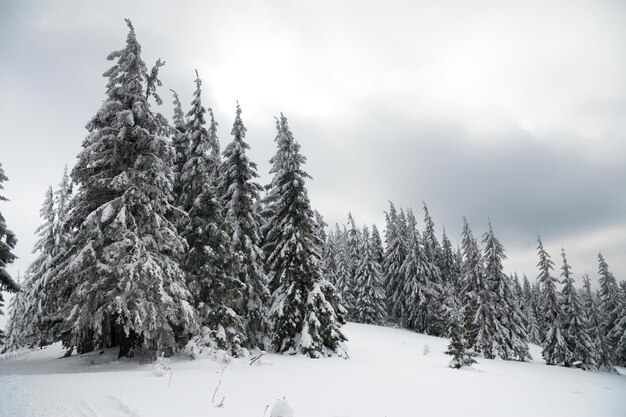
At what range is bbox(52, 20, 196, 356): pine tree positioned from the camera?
502 inches

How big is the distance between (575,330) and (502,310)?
23.2ft

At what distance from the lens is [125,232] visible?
1327cm

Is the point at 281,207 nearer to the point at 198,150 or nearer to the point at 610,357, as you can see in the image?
the point at 198,150

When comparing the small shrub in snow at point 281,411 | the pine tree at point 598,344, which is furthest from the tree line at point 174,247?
the pine tree at point 598,344

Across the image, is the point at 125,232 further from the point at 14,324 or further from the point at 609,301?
the point at 609,301

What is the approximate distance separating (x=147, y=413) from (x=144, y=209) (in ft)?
29.0

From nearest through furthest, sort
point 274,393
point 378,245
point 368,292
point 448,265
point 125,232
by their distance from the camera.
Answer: point 274,393
point 125,232
point 368,292
point 448,265
point 378,245

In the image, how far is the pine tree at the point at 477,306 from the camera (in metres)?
35.1

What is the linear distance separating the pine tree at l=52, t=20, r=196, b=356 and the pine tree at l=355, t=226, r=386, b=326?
108 ft

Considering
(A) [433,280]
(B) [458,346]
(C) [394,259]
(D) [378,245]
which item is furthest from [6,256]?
(D) [378,245]

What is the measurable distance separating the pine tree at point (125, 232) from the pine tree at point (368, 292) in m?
33.0

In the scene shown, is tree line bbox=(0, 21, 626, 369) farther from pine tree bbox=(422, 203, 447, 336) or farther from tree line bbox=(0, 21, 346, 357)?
pine tree bbox=(422, 203, 447, 336)

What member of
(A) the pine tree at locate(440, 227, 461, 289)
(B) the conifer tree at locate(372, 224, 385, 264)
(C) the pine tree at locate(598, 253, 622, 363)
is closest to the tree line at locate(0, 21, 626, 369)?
(C) the pine tree at locate(598, 253, 622, 363)

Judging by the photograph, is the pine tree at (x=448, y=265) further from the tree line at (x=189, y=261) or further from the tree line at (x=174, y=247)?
the tree line at (x=174, y=247)
